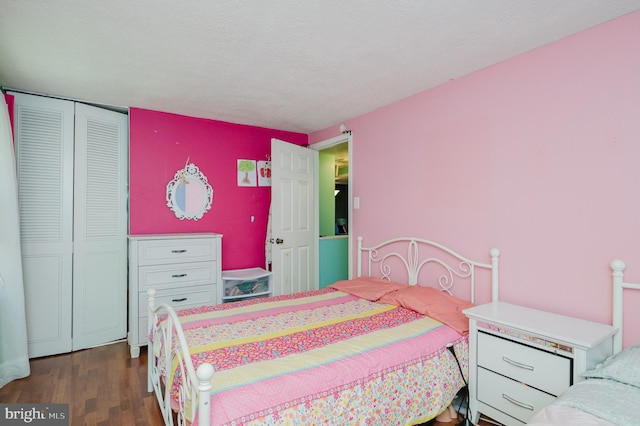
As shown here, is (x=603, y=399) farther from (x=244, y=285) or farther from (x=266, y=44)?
(x=244, y=285)

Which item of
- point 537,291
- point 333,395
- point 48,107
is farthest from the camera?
point 48,107

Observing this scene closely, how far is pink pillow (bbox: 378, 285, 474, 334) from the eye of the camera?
2.20 m

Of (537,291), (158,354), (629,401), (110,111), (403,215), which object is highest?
(110,111)

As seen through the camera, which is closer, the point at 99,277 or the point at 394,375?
the point at 394,375

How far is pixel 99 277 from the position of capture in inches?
131

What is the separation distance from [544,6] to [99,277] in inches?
161

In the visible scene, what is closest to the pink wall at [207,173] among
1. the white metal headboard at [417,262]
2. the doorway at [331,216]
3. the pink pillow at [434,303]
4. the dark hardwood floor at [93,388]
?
the doorway at [331,216]

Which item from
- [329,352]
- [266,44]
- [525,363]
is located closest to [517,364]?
[525,363]

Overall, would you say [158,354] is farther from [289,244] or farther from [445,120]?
[445,120]

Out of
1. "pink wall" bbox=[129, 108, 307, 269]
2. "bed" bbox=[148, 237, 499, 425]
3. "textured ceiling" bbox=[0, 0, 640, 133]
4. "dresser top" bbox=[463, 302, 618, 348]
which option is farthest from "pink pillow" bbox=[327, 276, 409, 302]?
"textured ceiling" bbox=[0, 0, 640, 133]

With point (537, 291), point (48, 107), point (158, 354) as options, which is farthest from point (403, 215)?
point (48, 107)

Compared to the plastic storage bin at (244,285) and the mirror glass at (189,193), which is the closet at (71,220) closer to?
the mirror glass at (189,193)

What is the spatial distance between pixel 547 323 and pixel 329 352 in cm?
122

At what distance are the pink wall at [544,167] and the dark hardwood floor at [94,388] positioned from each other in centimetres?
109
